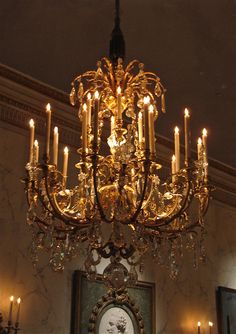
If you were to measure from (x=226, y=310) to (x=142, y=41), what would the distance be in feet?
11.7

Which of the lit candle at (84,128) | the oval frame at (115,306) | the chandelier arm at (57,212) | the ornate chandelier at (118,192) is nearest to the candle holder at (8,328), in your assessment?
the oval frame at (115,306)

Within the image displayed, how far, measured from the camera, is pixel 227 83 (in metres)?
5.02

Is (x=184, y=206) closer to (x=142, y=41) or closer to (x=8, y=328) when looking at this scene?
(x=142, y=41)

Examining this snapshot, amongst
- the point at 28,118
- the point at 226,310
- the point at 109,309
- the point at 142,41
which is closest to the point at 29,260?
the point at 109,309

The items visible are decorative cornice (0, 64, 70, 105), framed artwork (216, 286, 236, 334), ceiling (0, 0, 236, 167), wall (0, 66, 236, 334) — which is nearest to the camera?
ceiling (0, 0, 236, 167)

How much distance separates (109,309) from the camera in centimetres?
518

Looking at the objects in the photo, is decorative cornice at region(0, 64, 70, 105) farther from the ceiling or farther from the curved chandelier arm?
the curved chandelier arm

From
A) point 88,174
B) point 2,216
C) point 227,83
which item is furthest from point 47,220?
point 227,83

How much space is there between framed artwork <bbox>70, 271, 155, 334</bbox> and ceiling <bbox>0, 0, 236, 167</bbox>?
1.85 meters

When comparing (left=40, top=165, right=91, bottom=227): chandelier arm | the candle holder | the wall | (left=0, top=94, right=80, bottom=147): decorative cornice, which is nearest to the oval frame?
the wall

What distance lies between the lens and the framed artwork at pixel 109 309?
493cm

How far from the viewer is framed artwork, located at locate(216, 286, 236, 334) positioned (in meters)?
6.39

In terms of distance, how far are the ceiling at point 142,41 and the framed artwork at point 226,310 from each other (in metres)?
2.36

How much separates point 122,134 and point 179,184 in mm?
430
